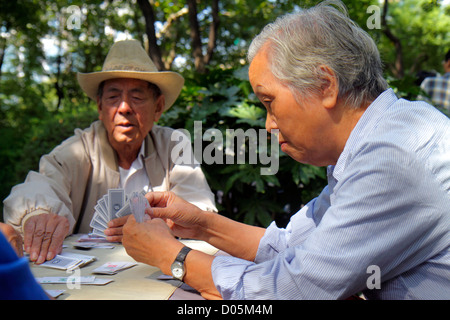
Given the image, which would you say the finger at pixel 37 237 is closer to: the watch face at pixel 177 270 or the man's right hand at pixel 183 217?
the man's right hand at pixel 183 217

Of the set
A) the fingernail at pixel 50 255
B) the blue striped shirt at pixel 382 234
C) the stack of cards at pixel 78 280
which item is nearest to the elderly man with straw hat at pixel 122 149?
the fingernail at pixel 50 255

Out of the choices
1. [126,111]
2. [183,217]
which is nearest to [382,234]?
[183,217]

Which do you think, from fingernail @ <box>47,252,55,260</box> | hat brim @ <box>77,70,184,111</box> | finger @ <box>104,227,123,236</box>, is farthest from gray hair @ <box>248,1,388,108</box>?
hat brim @ <box>77,70,184,111</box>

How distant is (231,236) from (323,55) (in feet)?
3.59

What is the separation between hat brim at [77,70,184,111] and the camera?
351 cm

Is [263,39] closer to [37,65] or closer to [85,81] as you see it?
[85,81]

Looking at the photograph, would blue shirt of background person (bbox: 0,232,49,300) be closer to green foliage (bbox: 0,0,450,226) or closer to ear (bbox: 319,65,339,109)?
ear (bbox: 319,65,339,109)

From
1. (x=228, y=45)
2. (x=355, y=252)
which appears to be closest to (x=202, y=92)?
(x=355, y=252)

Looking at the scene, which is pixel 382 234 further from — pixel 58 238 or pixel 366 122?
pixel 58 238

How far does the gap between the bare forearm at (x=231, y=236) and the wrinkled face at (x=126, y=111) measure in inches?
56.8

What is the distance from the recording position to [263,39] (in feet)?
6.43

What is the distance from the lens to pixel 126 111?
3453mm
